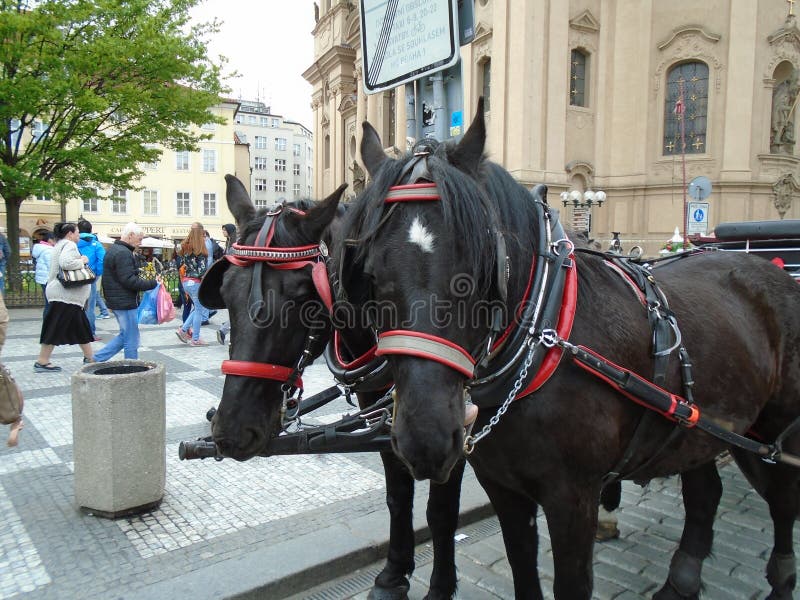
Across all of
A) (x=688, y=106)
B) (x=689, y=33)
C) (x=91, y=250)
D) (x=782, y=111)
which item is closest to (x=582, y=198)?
(x=688, y=106)

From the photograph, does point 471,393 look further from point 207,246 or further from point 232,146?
point 232,146

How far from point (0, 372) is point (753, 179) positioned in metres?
27.0

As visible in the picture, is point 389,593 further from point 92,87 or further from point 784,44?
point 784,44

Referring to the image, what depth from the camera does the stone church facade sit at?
23.8m

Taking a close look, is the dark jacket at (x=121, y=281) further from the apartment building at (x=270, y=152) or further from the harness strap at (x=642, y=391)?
the apartment building at (x=270, y=152)

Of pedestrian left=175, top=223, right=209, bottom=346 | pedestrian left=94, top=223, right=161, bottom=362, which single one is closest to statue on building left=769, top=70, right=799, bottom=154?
pedestrian left=175, top=223, right=209, bottom=346

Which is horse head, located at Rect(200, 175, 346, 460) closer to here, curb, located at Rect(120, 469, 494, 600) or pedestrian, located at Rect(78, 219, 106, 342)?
curb, located at Rect(120, 469, 494, 600)

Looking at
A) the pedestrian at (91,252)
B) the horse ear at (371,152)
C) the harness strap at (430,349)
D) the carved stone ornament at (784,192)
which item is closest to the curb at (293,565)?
the harness strap at (430,349)

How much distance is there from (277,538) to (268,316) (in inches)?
75.3

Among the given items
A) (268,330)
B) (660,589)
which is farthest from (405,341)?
(660,589)

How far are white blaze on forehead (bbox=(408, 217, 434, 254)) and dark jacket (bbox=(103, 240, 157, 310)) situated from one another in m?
7.04

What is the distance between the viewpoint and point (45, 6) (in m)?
15.0

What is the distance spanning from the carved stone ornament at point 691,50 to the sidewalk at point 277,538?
24225 millimetres

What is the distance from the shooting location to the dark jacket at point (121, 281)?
788 cm
